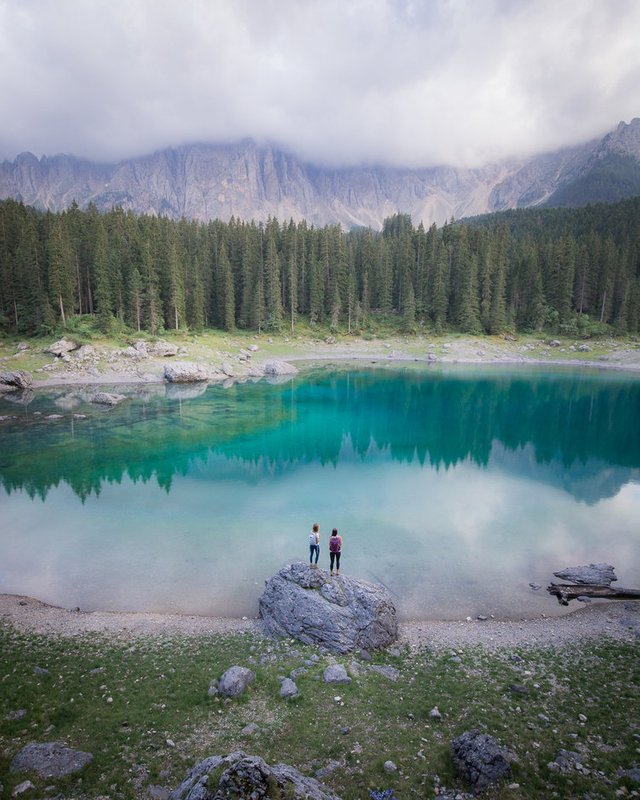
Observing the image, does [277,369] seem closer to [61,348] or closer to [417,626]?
[61,348]

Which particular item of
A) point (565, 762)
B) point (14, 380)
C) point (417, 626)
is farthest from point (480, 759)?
point (14, 380)

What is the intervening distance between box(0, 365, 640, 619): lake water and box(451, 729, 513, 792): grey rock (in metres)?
7.92

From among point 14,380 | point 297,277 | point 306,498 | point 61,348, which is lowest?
Answer: point 306,498

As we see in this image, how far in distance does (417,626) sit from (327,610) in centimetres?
388

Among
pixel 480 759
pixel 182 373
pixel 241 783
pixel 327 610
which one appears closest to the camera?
pixel 241 783

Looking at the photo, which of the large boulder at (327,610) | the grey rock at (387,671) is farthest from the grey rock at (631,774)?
the large boulder at (327,610)

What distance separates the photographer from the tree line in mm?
78269

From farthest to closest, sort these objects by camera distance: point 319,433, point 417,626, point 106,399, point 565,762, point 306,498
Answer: point 106,399
point 319,433
point 306,498
point 417,626
point 565,762

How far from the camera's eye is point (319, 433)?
1805 inches

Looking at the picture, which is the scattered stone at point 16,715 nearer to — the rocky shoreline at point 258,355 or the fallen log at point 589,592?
the fallen log at point 589,592

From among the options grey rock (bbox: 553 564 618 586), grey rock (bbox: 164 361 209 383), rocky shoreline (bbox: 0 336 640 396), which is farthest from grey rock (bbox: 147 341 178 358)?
grey rock (bbox: 553 564 618 586)

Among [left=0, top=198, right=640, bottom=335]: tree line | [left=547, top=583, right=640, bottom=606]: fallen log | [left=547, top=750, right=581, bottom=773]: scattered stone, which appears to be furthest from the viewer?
[left=0, top=198, right=640, bottom=335]: tree line

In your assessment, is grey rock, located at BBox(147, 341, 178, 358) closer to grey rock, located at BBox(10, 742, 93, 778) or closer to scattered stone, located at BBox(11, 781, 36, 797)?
grey rock, located at BBox(10, 742, 93, 778)

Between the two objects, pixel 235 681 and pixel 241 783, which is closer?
pixel 241 783
